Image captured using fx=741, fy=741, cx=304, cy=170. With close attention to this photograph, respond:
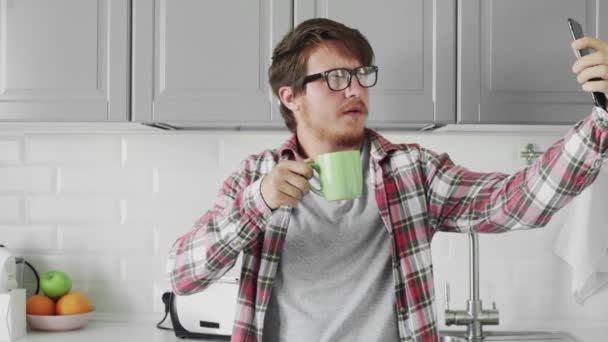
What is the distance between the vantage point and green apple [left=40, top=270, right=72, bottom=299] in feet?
7.67

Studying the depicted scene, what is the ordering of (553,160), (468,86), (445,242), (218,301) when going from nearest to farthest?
(553,160)
(468,86)
(218,301)
(445,242)

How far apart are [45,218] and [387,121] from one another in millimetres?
1238

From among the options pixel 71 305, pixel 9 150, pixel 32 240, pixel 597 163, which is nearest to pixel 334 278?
pixel 597 163

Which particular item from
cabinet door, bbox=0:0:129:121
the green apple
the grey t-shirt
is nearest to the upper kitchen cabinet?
cabinet door, bbox=0:0:129:121

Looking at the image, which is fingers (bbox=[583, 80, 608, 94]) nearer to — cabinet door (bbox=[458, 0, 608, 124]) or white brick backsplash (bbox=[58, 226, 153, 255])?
cabinet door (bbox=[458, 0, 608, 124])

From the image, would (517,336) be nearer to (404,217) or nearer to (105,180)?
(404,217)

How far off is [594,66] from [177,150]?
4.90 feet

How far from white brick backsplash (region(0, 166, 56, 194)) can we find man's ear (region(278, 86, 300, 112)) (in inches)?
40.2

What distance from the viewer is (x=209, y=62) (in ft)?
6.76

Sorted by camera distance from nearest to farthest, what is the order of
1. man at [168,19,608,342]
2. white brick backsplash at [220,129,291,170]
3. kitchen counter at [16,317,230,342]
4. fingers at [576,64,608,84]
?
1. fingers at [576,64,608,84]
2. man at [168,19,608,342]
3. kitchen counter at [16,317,230,342]
4. white brick backsplash at [220,129,291,170]

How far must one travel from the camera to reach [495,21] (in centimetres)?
202

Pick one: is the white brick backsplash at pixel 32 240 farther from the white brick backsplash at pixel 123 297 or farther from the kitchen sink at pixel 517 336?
the kitchen sink at pixel 517 336

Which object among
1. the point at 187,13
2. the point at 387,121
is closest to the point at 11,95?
the point at 187,13

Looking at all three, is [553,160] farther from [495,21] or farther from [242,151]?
[242,151]
